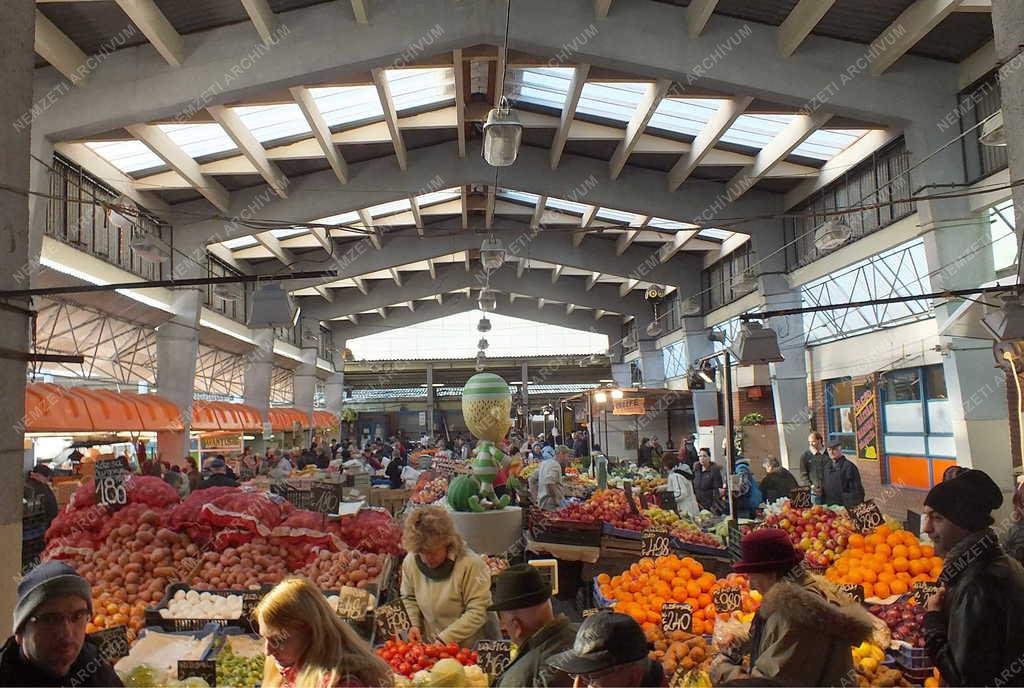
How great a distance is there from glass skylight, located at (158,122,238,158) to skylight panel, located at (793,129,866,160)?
8.58 metres

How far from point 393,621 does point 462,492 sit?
2.67 metres

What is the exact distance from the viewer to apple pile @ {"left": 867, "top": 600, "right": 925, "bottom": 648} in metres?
3.92

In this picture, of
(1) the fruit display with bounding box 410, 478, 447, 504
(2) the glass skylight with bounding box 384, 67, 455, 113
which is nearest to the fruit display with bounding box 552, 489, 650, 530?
(1) the fruit display with bounding box 410, 478, 447, 504

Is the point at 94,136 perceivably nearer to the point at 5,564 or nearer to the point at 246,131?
the point at 246,131

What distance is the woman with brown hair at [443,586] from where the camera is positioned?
3.96 metres

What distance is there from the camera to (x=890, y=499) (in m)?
11.6

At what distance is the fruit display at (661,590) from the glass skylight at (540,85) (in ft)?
23.6

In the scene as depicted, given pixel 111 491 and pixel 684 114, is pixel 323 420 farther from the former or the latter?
pixel 111 491

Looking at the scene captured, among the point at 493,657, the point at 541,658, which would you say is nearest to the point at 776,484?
the point at 493,657

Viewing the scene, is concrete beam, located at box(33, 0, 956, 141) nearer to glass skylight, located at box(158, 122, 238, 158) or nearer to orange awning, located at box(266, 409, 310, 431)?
glass skylight, located at box(158, 122, 238, 158)

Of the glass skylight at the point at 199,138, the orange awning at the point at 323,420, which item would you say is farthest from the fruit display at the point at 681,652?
the orange awning at the point at 323,420

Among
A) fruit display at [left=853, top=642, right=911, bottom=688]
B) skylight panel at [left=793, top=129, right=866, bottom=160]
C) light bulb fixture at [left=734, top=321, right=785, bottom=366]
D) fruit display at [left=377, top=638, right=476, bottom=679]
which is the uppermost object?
skylight panel at [left=793, top=129, right=866, bottom=160]

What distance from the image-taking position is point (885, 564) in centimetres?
511

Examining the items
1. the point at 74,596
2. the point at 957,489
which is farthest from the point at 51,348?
the point at 957,489
